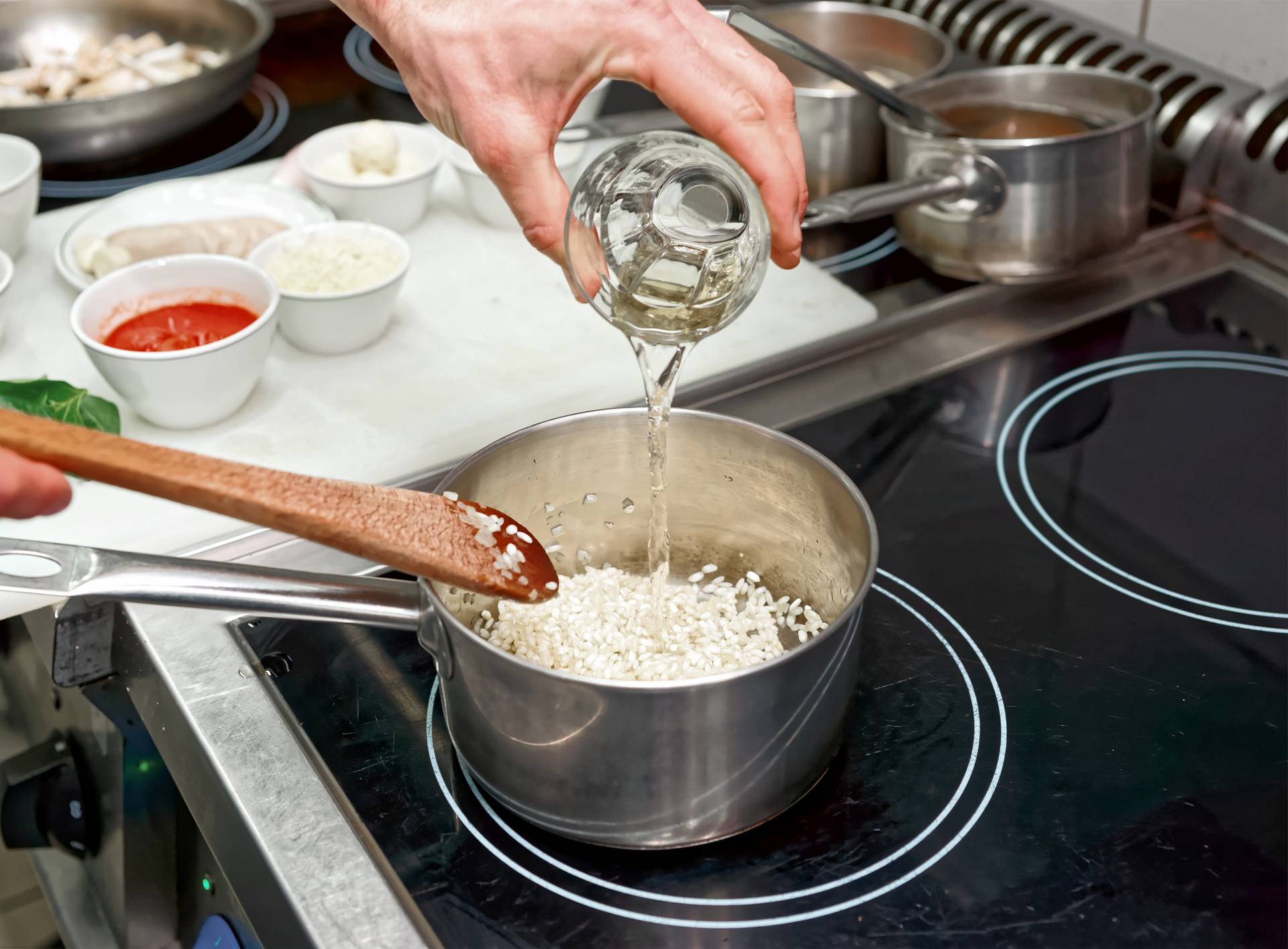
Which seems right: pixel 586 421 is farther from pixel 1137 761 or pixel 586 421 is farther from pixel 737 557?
pixel 1137 761

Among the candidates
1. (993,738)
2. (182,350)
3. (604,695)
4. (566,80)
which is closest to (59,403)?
(182,350)

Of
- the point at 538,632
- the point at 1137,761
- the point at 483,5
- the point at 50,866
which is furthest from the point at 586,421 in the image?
the point at 50,866

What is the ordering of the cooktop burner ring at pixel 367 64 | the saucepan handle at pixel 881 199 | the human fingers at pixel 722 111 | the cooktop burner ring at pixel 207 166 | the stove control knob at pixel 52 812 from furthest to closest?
the cooktop burner ring at pixel 367 64 → the cooktop burner ring at pixel 207 166 → the saucepan handle at pixel 881 199 → the stove control knob at pixel 52 812 → the human fingers at pixel 722 111

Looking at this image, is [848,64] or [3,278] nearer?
[3,278]

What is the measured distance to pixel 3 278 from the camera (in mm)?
945

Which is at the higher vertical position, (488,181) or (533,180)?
(533,180)

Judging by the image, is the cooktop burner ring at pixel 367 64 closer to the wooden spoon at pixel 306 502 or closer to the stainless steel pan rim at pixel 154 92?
the stainless steel pan rim at pixel 154 92

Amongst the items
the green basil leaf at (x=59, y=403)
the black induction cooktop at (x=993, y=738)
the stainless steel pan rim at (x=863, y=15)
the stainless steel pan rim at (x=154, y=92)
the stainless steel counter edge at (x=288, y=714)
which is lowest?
the black induction cooktop at (x=993, y=738)

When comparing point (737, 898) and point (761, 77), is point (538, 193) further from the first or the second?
point (737, 898)

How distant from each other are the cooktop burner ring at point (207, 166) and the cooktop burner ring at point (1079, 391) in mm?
826

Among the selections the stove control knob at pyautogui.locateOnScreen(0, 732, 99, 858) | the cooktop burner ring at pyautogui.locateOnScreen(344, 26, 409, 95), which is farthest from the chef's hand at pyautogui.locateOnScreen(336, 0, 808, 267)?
the cooktop burner ring at pyautogui.locateOnScreen(344, 26, 409, 95)

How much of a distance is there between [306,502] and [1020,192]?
2.17 feet

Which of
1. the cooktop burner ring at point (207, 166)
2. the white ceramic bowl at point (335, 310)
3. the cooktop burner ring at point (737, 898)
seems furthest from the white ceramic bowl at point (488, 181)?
the cooktop burner ring at point (737, 898)

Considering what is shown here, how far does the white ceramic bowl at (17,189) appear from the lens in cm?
101
